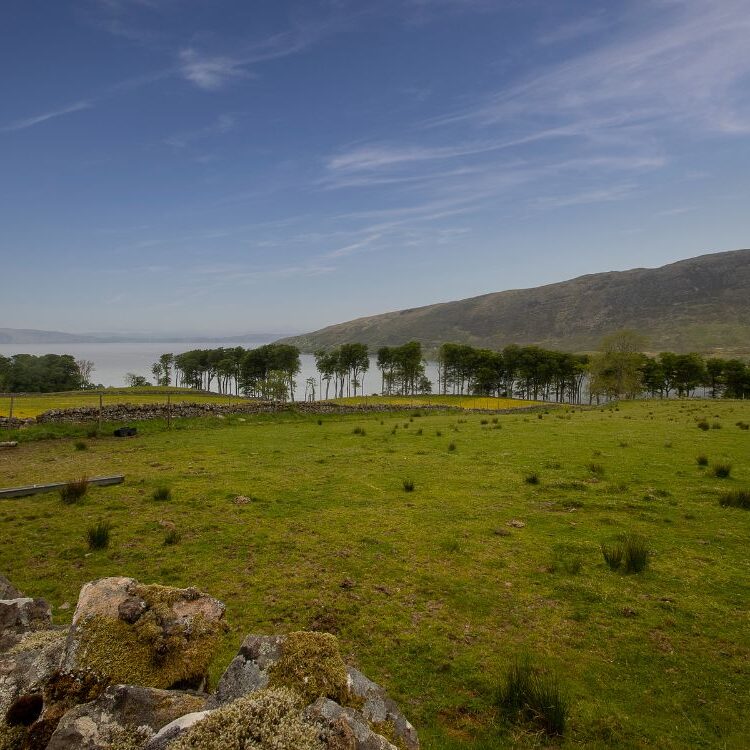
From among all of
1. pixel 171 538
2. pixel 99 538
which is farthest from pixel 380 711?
pixel 99 538

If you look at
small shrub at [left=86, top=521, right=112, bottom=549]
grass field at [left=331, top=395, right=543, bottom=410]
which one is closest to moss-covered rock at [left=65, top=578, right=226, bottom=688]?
small shrub at [left=86, top=521, right=112, bottom=549]

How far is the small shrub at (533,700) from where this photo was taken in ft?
14.1

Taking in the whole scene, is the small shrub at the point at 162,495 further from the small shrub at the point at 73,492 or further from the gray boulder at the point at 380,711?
the gray boulder at the point at 380,711

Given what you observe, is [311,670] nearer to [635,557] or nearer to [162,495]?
[635,557]

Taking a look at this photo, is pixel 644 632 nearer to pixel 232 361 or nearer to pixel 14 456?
pixel 14 456

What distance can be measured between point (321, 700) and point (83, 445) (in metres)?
22.0

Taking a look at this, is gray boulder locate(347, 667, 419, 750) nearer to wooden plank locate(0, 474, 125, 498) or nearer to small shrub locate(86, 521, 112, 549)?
small shrub locate(86, 521, 112, 549)

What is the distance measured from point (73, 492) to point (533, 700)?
1220 centimetres

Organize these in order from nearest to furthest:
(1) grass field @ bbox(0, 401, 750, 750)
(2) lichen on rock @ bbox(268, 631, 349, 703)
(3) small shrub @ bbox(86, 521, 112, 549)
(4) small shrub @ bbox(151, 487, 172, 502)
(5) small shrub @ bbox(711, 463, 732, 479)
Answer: (2) lichen on rock @ bbox(268, 631, 349, 703)
(1) grass field @ bbox(0, 401, 750, 750)
(3) small shrub @ bbox(86, 521, 112, 549)
(4) small shrub @ bbox(151, 487, 172, 502)
(5) small shrub @ bbox(711, 463, 732, 479)

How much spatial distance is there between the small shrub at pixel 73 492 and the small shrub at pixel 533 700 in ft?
38.1

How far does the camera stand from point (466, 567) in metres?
7.81

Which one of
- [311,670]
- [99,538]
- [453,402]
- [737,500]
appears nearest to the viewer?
[311,670]

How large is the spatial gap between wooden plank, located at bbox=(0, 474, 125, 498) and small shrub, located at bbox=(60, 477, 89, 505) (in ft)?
2.79

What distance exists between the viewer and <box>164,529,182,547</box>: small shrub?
29.0 ft
